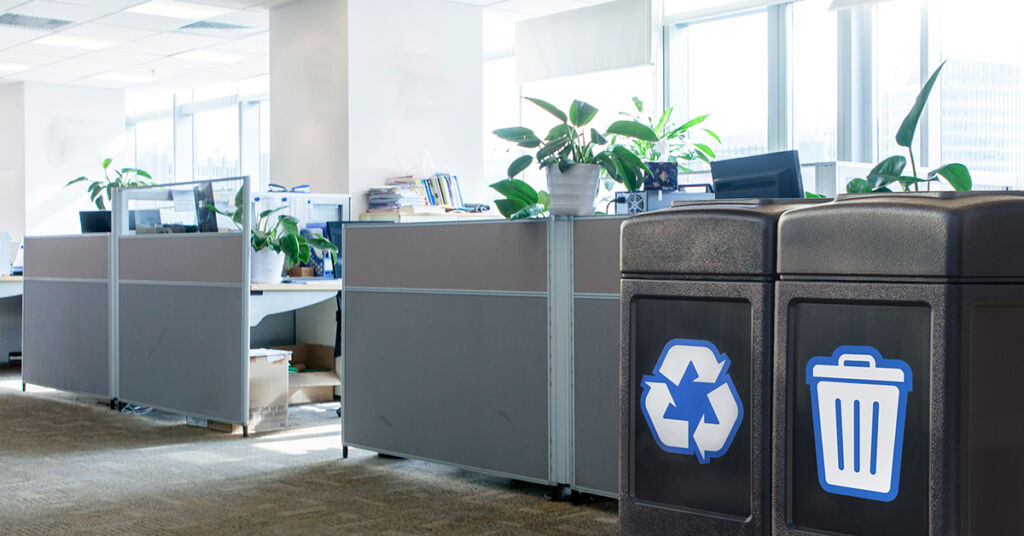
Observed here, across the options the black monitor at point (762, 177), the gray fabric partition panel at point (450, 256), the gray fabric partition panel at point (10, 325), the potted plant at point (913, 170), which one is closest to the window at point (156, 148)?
the gray fabric partition panel at point (10, 325)

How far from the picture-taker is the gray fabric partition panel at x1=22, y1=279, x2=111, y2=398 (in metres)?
5.29

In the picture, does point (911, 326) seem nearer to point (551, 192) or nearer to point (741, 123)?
point (551, 192)

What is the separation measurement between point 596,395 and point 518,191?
0.73m

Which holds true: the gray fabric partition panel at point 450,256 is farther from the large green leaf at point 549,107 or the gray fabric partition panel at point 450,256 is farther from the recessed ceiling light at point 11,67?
the recessed ceiling light at point 11,67

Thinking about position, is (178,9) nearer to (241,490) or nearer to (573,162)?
(241,490)

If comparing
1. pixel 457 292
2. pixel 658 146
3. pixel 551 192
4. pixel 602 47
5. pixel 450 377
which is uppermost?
pixel 602 47

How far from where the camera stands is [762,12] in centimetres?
693

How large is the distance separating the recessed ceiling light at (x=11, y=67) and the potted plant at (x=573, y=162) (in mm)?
8716

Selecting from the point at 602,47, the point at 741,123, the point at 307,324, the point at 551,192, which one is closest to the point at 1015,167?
the point at 741,123

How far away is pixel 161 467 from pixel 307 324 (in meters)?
1.88

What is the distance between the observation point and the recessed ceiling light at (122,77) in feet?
35.5

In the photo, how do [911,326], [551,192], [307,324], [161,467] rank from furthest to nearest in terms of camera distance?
1. [307,324]
2. [161,467]
3. [551,192]
4. [911,326]

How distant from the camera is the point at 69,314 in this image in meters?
5.54

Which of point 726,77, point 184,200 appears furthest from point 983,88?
point 184,200
